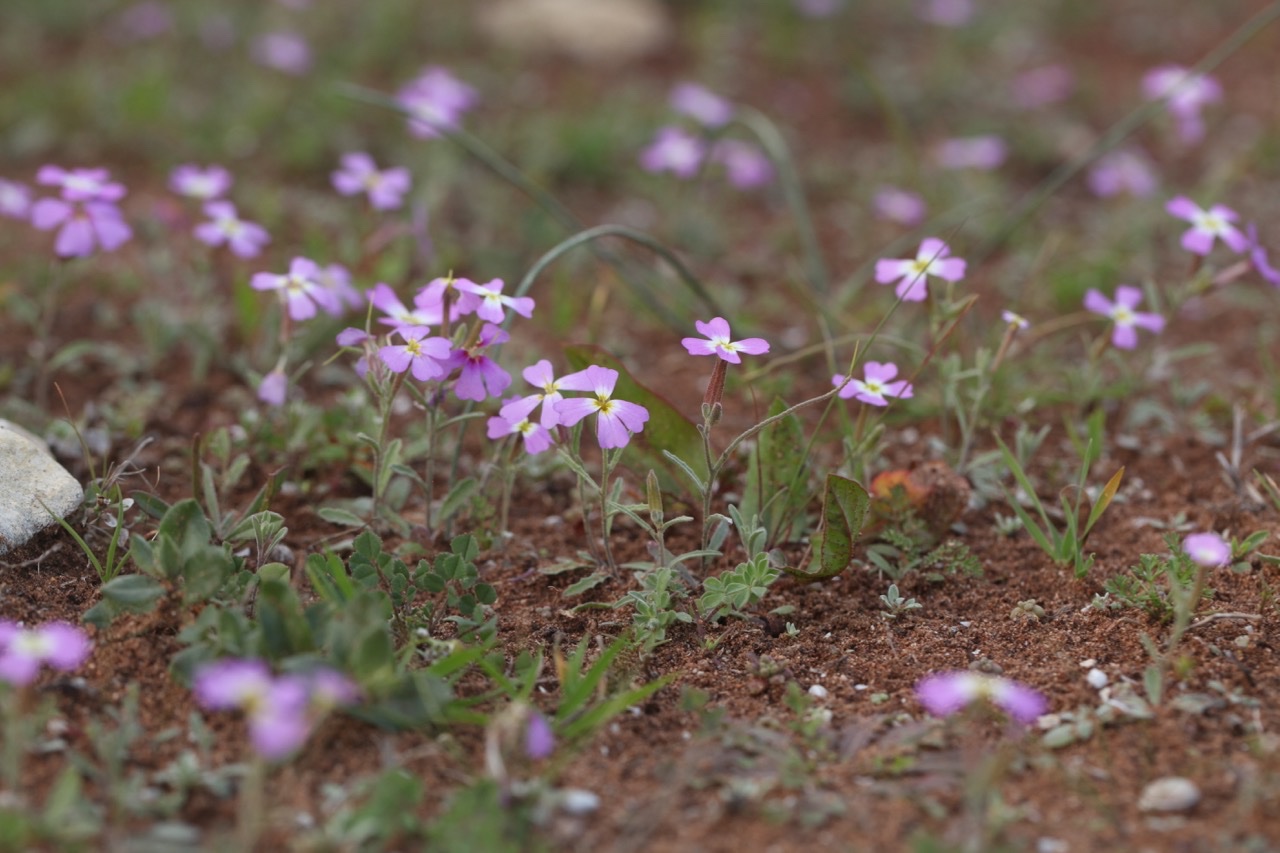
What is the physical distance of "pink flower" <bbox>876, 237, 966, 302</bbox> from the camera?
2689 mm

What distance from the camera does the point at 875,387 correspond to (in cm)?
267

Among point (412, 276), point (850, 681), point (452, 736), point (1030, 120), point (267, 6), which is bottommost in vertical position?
point (452, 736)

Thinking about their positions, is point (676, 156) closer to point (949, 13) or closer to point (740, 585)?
point (740, 585)

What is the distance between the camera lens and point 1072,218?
4.80m

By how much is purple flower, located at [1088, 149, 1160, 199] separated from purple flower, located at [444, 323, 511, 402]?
10.5 ft

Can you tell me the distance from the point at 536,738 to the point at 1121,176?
148 inches

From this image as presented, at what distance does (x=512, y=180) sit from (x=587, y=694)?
1621 mm

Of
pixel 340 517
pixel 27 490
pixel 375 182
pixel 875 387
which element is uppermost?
pixel 875 387

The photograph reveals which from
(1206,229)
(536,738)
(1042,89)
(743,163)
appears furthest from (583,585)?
(1042,89)

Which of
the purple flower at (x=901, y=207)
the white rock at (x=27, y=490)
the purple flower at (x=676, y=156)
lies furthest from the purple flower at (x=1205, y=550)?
the purple flower at (x=901, y=207)

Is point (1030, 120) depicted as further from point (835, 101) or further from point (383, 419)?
point (383, 419)

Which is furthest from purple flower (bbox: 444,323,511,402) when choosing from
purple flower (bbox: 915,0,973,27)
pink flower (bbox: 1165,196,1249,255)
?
purple flower (bbox: 915,0,973,27)

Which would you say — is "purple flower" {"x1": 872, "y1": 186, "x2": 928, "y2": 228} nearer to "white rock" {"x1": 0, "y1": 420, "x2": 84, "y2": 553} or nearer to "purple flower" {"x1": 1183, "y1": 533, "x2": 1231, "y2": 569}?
"purple flower" {"x1": 1183, "y1": 533, "x2": 1231, "y2": 569}

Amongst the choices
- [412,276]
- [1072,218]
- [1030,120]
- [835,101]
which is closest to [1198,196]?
[1072,218]
